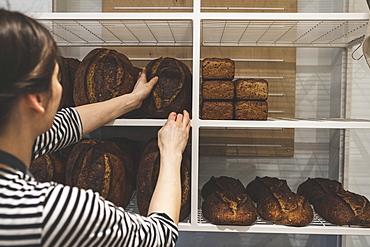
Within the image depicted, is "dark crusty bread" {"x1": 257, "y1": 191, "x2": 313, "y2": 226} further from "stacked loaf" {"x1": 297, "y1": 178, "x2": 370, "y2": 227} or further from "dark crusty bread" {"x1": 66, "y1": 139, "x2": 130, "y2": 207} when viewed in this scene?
"dark crusty bread" {"x1": 66, "y1": 139, "x2": 130, "y2": 207}

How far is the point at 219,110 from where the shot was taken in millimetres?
1254

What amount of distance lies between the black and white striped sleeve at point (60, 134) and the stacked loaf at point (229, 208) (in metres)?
0.49

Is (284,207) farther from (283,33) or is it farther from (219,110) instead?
(283,33)

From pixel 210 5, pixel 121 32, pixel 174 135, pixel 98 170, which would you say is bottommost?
pixel 98 170

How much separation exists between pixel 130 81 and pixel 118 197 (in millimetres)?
390

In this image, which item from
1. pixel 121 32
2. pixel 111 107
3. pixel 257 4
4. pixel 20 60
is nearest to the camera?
pixel 20 60

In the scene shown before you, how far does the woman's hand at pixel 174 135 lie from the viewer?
3.75 feet

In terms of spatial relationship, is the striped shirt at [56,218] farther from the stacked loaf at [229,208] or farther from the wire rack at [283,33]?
the wire rack at [283,33]

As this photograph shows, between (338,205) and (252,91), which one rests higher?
(252,91)

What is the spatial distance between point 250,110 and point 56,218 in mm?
770

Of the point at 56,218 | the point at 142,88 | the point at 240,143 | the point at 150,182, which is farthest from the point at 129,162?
the point at 56,218

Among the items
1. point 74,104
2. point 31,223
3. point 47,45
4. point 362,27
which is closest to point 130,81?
point 74,104

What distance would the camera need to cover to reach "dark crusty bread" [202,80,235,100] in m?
1.26

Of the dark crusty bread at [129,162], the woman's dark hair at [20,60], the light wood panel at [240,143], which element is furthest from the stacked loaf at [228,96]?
the woman's dark hair at [20,60]
